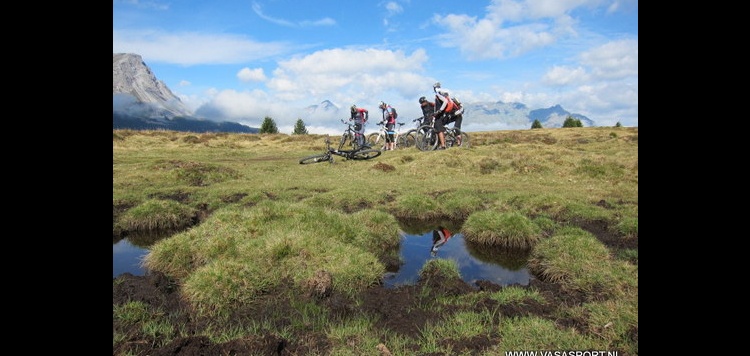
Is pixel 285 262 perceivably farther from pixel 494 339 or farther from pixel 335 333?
pixel 494 339

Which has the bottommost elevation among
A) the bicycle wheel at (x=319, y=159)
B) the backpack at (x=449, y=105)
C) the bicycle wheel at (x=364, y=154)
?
the bicycle wheel at (x=319, y=159)

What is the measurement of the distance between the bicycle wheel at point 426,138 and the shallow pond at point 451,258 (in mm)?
18465

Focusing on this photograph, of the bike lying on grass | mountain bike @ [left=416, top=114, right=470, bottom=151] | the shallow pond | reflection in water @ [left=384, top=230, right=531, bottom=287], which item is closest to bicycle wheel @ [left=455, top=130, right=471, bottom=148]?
mountain bike @ [left=416, top=114, right=470, bottom=151]

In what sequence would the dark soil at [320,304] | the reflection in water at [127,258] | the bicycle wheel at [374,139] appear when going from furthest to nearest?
the bicycle wheel at [374,139], the reflection in water at [127,258], the dark soil at [320,304]

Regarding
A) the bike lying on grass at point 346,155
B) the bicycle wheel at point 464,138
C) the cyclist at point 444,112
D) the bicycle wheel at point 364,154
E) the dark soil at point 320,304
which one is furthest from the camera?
the bicycle wheel at point 464,138

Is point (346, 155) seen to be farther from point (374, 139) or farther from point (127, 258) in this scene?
point (127, 258)

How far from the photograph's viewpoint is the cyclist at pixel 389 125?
35.8 metres

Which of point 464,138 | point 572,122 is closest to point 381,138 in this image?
point 464,138

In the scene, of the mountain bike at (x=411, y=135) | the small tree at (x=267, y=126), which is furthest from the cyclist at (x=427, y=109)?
the small tree at (x=267, y=126)

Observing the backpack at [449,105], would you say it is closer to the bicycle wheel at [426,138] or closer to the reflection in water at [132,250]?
the bicycle wheel at [426,138]

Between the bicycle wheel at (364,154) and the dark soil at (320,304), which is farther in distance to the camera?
the bicycle wheel at (364,154)

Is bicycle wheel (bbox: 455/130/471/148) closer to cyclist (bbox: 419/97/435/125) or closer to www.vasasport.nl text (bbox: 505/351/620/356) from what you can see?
cyclist (bbox: 419/97/435/125)

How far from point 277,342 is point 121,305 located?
12.6ft

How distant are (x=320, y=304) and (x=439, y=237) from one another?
7069 mm
